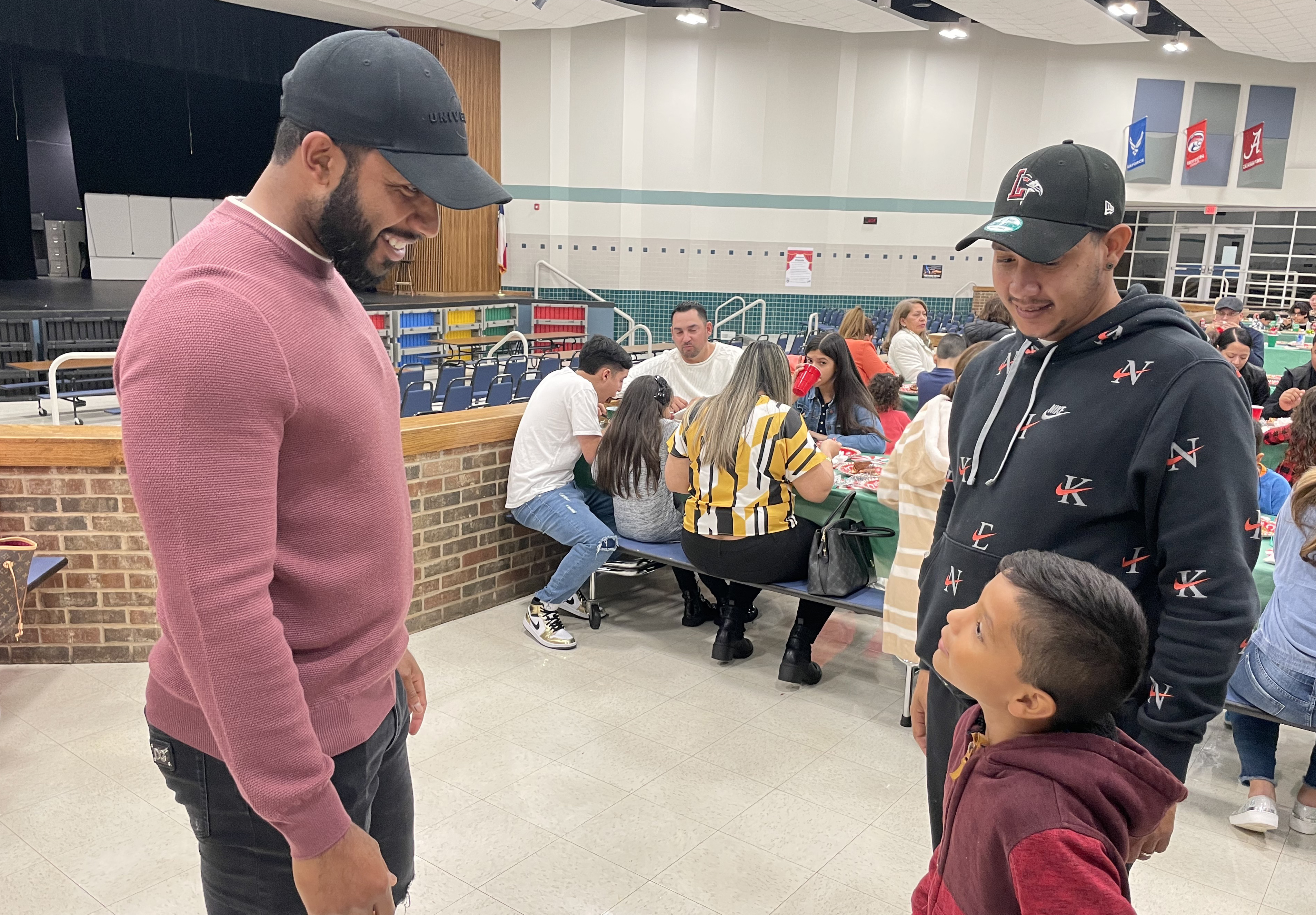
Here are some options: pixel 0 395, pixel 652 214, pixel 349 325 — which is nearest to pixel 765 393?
pixel 349 325

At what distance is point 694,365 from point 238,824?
4502 millimetres

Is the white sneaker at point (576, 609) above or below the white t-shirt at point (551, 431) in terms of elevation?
below

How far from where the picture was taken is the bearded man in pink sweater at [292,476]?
1076 mm

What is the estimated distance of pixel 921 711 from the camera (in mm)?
2012

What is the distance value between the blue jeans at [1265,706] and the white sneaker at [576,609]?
2.74m

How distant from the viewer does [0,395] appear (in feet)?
33.8

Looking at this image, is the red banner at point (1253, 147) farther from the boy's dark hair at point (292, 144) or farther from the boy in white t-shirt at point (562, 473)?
the boy's dark hair at point (292, 144)

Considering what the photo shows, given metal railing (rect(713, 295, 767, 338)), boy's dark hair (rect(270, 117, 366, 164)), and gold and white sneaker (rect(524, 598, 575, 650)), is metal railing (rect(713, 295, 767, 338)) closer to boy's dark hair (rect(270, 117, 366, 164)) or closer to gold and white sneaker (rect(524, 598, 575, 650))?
gold and white sneaker (rect(524, 598, 575, 650))

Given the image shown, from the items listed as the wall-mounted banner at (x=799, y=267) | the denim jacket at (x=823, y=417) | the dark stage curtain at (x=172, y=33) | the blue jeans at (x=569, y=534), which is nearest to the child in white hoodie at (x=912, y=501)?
the blue jeans at (x=569, y=534)

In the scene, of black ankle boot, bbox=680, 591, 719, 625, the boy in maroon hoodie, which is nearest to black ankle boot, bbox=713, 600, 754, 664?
black ankle boot, bbox=680, 591, 719, 625

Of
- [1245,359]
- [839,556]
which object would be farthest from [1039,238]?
[1245,359]

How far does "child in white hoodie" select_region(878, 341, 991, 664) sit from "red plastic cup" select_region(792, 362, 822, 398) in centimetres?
181

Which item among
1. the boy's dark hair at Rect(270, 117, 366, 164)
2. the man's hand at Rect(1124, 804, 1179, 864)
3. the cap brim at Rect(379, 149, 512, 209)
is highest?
the boy's dark hair at Rect(270, 117, 366, 164)

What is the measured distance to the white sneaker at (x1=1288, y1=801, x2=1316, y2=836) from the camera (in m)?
3.01
